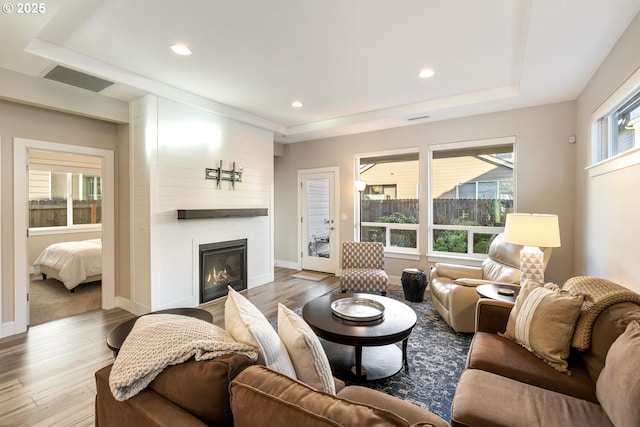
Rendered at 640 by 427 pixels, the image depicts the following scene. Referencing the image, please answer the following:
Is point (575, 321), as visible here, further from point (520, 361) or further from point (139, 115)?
point (139, 115)

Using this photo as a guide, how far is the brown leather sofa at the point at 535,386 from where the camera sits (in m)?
1.29

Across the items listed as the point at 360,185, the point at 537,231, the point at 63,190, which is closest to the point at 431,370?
the point at 537,231

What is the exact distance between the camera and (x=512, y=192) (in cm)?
420

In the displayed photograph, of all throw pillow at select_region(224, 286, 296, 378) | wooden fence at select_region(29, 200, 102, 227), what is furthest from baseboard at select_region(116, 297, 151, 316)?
wooden fence at select_region(29, 200, 102, 227)

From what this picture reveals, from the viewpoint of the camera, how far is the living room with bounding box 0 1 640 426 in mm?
2602

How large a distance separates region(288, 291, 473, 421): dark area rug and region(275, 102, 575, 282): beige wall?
5.99 ft

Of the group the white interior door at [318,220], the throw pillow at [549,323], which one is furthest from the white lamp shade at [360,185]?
the throw pillow at [549,323]

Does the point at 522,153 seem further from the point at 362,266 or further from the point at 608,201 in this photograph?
the point at 362,266

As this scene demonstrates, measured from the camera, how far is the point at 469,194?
454cm

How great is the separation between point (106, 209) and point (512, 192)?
5.59 metres

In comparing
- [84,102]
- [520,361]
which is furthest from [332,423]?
[84,102]

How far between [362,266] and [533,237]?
2.43 metres

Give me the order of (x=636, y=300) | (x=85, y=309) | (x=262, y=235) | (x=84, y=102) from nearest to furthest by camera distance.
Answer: (x=636, y=300) → (x=84, y=102) → (x=85, y=309) → (x=262, y=235)

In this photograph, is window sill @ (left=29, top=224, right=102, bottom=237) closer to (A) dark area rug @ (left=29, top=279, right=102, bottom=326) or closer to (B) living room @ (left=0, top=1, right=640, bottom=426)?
(A) dark area rug @ (left=29, top=279, right=102, bottom=326)
